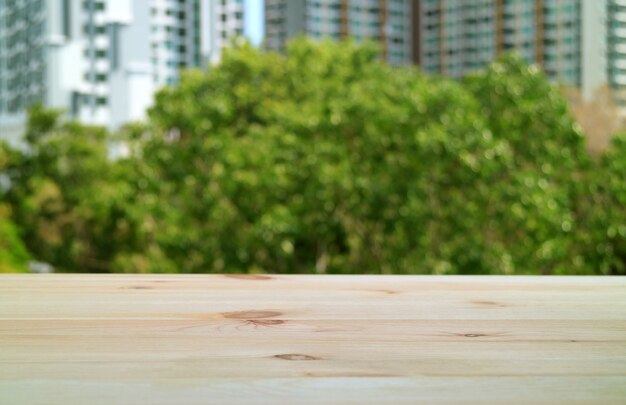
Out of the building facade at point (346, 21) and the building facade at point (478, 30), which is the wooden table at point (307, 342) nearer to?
the building facade at point (478, 30)

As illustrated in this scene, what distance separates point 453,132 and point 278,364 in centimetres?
1022

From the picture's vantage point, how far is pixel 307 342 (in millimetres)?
1210

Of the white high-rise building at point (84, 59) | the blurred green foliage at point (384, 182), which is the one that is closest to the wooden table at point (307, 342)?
the blurred green foliage at point (384, 182)

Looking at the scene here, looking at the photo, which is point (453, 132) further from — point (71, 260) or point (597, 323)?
point (71, 260)

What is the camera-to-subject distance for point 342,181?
1199 cm

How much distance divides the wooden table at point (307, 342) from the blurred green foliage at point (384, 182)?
30.0 ft

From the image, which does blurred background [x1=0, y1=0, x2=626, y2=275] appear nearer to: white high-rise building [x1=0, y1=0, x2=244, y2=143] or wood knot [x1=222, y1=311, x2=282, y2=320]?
wood knot [x1=222, y1=311, x2=282, y2=320]

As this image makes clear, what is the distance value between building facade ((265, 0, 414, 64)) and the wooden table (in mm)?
64150

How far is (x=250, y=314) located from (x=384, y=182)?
10720mm

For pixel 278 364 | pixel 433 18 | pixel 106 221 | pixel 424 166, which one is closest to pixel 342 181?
pixel 424 166

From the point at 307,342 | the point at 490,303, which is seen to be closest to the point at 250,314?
the point at 307,342

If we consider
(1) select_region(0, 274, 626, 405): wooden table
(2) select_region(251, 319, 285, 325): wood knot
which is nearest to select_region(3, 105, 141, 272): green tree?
(1) select_region(0, 274, 626, 405): wooden table

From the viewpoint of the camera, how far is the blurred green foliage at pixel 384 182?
1108 cm

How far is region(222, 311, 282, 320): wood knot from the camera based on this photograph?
4.60ft
